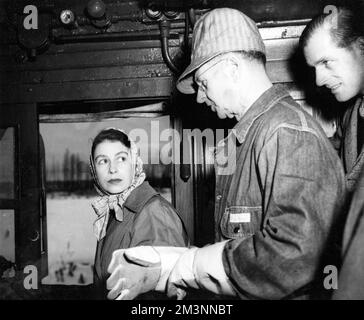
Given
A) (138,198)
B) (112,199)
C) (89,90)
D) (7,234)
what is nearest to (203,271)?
(138,198)

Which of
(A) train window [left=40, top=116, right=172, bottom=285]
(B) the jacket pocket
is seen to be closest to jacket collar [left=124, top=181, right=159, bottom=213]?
(B) the jacket pocket

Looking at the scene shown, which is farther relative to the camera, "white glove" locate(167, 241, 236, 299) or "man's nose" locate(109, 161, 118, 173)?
"man's nose" locate(109, 161, 118, 173)

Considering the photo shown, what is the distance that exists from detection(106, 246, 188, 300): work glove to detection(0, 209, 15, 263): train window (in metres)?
2.39

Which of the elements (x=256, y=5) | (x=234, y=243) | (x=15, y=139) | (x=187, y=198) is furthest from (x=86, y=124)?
(x=234, y=243)

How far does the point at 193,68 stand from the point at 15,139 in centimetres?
257

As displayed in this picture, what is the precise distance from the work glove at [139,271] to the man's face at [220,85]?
75cm

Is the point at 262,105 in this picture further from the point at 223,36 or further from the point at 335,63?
the point at 335,63

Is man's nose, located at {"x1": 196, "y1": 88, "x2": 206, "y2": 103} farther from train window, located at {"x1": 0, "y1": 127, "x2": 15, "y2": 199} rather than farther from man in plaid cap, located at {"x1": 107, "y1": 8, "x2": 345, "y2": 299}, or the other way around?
train window, located at {"x1": 0, "y1": 127, "x2": 15, "y2": 199}

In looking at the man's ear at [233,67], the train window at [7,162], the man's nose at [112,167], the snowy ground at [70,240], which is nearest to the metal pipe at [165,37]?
the man's nose at [112,167]

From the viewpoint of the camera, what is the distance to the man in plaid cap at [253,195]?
140 cm

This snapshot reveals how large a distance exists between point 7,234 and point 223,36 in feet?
10.2

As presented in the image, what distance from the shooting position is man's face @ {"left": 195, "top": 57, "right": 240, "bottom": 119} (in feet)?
5.75

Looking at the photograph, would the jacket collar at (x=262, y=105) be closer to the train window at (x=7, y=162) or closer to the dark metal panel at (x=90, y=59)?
the dark metal panel at (x=90, y=59)

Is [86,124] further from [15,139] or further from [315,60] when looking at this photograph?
[315,60]
